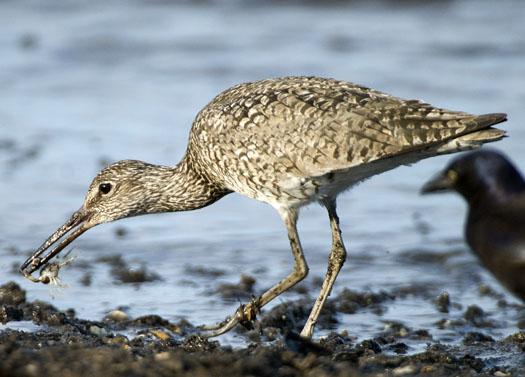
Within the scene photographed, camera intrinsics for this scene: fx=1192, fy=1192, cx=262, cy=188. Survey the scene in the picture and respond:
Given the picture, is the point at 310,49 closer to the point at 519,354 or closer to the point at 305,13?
the point at 305,13

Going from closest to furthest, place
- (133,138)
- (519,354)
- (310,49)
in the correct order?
1. (519,354)
2. (133,138)
3. (310,49)

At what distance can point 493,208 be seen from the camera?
25.4ft

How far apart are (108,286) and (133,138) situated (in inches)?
136

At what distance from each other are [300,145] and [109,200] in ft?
5.00

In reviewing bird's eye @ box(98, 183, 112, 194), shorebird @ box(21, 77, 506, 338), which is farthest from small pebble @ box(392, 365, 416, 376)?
bird's eye @ box(98, 183, 112, 194)

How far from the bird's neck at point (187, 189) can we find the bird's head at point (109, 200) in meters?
0.06

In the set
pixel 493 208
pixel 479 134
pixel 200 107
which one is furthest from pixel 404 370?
pixel 200 107

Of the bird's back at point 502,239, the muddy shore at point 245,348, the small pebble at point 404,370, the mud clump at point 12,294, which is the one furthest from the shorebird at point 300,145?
the small pebble at point 404,370

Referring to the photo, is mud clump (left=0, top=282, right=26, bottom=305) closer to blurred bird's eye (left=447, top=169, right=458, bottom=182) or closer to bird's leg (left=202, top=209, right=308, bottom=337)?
bird's leg (left=202, top=209, right=308, bottom=337)

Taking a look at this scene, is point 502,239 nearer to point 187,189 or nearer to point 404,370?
point 404,370

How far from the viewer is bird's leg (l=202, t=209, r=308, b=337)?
23.8 feet

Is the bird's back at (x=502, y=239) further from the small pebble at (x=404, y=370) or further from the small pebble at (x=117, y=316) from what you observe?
the small pebble at (x=117, y=316)

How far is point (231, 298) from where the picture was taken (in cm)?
829

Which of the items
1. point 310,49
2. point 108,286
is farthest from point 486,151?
point 310,49
